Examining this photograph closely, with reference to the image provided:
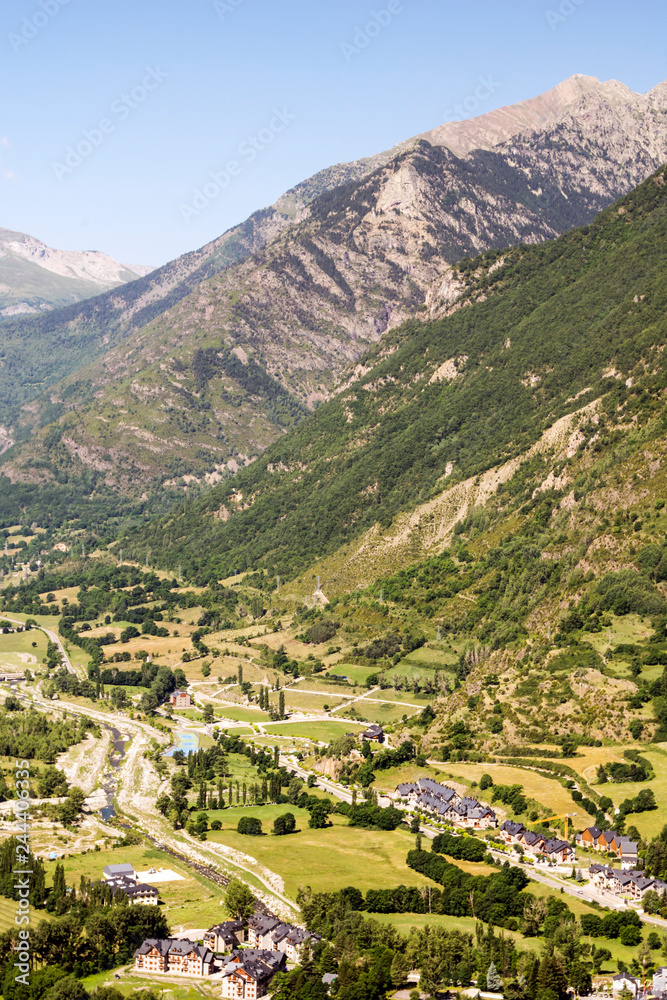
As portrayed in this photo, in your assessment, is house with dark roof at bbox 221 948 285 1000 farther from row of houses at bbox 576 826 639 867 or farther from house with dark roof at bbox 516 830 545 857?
row of houses at bbox 576 826 639 867

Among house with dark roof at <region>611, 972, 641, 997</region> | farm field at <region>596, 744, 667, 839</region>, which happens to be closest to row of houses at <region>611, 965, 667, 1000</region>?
house with dark roof at <region>611, 972, 641, 997</region>

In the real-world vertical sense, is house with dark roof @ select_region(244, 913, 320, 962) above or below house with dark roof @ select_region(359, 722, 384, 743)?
below

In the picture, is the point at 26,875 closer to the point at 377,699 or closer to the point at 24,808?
the point at 24,808

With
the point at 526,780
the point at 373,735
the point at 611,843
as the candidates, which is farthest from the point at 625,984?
the point at 373,735

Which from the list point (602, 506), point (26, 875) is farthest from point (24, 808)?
point (602, 506)

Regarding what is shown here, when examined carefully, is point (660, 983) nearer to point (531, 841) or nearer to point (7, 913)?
point (531, 841)

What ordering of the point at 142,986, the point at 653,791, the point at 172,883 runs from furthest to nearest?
the point at 653,791
the point at 172,883
the point at 142,986

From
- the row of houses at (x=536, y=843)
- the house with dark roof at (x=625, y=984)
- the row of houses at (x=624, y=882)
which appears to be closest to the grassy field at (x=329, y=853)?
the row of houses at (x=536, y=843)
